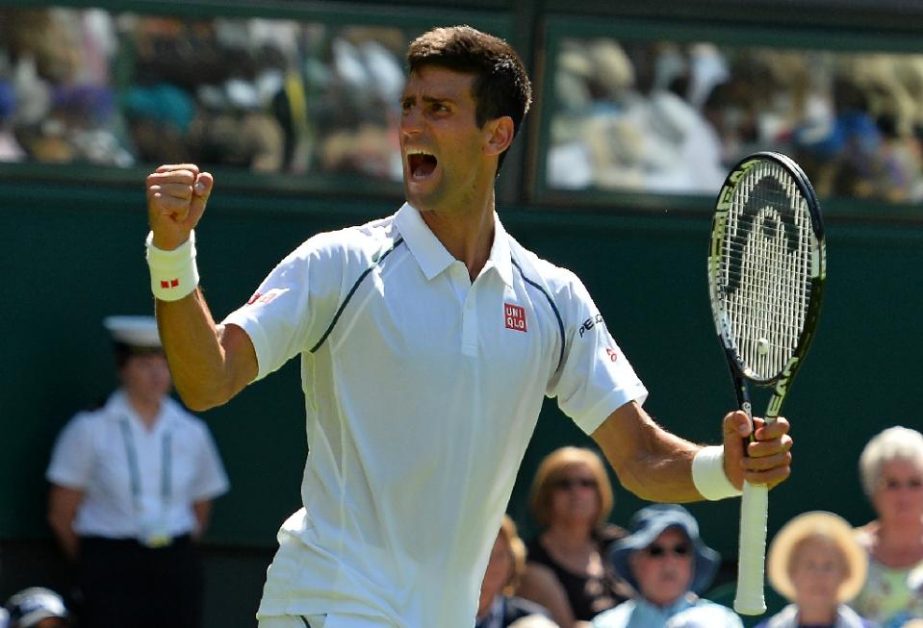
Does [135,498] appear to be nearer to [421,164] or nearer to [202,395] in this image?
[421,164]

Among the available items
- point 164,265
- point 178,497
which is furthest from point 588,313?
point 178,497

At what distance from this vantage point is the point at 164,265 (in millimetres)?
3744

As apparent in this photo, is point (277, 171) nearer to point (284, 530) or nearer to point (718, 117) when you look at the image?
point (718, 117)

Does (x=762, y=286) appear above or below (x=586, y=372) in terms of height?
above

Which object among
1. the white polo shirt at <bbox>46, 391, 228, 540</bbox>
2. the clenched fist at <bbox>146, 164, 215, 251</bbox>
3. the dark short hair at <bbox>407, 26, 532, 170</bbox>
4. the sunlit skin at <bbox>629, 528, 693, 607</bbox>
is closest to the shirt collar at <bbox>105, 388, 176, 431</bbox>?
the white polo shirt at <bbox>46, 391, 228, 540</bbox>

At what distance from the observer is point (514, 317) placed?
14.0ft

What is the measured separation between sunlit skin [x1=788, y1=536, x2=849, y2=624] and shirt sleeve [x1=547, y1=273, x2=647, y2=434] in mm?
2138

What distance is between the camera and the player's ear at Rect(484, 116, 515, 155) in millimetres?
4324

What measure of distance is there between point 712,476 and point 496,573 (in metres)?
2.64

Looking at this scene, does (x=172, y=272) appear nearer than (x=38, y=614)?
Yes

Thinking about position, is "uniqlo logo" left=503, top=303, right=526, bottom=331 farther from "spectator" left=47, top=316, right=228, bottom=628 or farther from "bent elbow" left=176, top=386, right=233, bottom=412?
"spectator" left=47, top=316, right=228, bottom=628

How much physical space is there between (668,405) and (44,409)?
8.50 ft

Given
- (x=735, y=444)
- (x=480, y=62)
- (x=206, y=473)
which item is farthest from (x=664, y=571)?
(x=480, y=62)

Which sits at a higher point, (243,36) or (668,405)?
(243,36)
